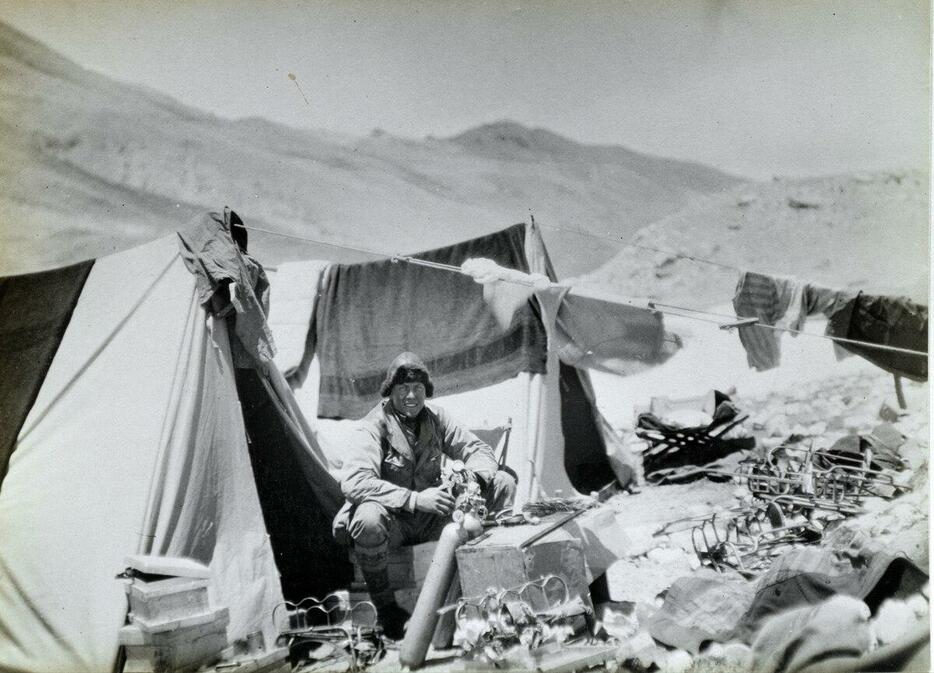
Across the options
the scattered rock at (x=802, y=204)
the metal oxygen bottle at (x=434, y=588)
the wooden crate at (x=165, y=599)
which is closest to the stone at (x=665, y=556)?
the metal oxygen bottle at (x=434, y=588)

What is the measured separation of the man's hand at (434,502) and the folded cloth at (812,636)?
A: 1.59 meters

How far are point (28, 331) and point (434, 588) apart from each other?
2.72m

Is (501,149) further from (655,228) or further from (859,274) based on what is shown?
(859,274)

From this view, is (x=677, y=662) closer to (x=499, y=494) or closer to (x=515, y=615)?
(x=515, y=615)

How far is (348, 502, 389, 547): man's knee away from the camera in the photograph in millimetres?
3797

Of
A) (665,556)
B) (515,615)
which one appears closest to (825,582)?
(665,556)

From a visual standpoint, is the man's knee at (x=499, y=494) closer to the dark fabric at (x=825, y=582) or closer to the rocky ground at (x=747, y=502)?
the rocky ground at (x=747, y=502)

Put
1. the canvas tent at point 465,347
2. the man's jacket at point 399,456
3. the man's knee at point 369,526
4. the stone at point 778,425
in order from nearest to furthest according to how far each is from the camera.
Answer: the man's knee at point 369,526 → the man's jacket at point 399,456 → the canvas tent at point 465,347 → the stone at point 778,425

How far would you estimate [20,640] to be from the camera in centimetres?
363

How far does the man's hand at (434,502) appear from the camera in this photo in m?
3.85

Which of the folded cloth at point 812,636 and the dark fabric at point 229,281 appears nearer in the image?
the folded cloth at point 812,636

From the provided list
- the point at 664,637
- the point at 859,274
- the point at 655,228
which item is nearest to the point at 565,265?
the point at 655,228

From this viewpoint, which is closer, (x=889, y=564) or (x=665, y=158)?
(x=889, y=564)

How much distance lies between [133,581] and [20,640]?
740mm
